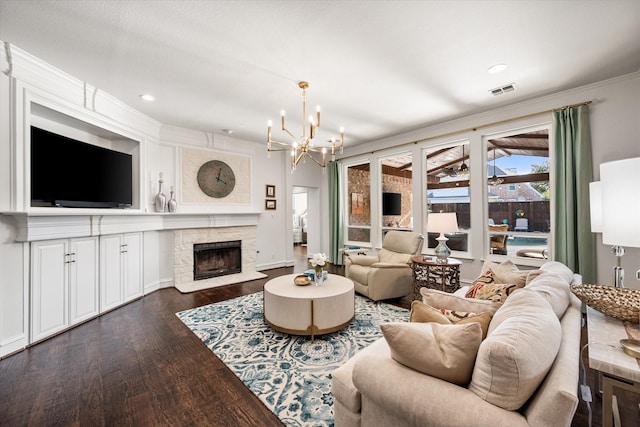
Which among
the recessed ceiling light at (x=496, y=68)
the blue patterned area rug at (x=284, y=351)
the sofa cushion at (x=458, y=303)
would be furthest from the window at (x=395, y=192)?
the sofa cushion at (x=458, y=303)

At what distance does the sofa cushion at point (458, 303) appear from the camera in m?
1.58

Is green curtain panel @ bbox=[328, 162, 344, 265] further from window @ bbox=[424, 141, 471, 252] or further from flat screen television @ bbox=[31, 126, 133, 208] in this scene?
flat screen television @ bbox=[31, 126, 133, 208]

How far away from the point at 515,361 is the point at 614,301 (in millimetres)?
922

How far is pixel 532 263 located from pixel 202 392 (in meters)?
4.30

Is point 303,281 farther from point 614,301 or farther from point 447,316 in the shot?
point 614,301

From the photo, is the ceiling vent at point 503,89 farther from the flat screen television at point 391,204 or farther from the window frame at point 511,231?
the flat screen television at point 391,204

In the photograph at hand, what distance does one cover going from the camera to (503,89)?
3332 mm

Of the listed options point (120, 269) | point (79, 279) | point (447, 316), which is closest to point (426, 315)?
point (447, 316)

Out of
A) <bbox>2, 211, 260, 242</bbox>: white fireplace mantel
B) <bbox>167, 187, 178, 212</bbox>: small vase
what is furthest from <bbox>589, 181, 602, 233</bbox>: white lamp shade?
<bbox>167, 187, 178, 212</bbox>: small vase

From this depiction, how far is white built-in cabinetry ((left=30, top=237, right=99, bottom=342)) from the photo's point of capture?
265 cm

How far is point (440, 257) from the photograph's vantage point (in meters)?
3.70

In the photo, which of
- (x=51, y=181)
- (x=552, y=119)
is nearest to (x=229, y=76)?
(x=51, y=181)

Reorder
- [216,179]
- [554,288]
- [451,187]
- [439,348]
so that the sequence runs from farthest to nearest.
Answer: [216,179] < [451,187] < [554,288] < [439,348]

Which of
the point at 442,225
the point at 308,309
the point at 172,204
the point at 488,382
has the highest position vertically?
the point at 172,204
